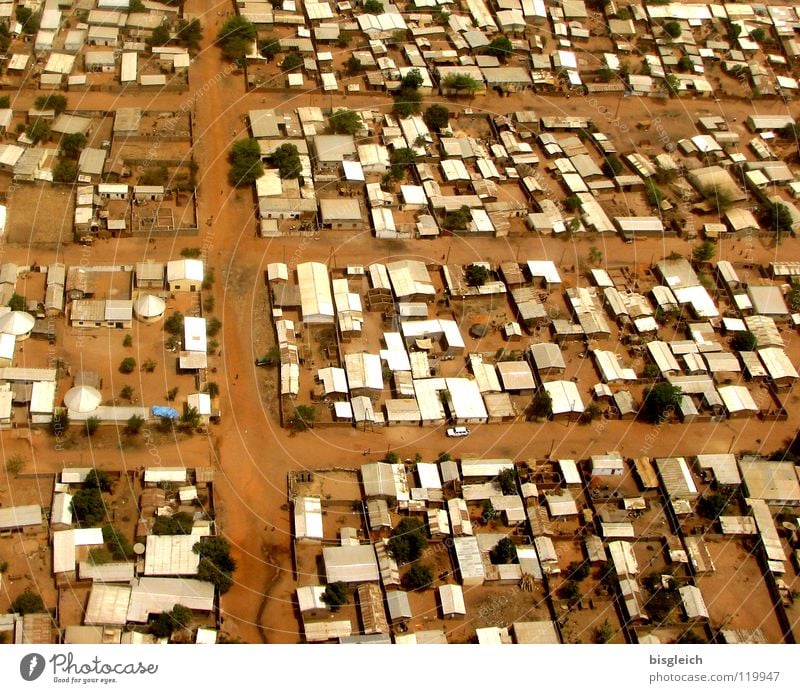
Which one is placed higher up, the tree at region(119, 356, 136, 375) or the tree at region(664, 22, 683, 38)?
the tree at region(664, 22, 683, 38)

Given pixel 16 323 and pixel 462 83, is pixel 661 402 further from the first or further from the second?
pixel 16 323

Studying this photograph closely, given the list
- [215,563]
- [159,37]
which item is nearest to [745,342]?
[215,563]

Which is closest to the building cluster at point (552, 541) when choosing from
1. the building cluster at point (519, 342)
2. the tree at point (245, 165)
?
the building cluster at point (519, 342)

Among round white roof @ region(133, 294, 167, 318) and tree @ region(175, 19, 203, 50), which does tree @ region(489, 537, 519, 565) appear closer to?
round white roof @ region(133, 294, 167, 318)

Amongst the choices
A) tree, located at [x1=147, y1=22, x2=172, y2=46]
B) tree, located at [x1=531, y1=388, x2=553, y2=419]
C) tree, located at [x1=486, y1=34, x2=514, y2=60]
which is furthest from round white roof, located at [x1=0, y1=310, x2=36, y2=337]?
tree, located at [x1=486, y1=34, x2=514, y2=60]

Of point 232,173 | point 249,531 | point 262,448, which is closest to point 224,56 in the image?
point 232,173

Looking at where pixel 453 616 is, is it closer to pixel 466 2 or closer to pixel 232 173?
pixel 232 173
